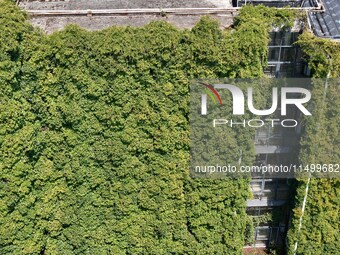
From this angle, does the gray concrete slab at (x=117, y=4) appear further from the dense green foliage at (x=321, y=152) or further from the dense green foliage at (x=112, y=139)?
the dense green foliage at (x=321, y=152)

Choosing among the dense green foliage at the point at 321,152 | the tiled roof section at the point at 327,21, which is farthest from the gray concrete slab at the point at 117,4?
the dense green foliage at the point at 321,152

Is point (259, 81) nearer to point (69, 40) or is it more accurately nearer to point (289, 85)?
point (289, 85)

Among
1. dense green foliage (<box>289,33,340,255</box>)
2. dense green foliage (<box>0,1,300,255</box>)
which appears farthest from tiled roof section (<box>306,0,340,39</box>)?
dense green foliage (<box>0,1,300,255</box>)

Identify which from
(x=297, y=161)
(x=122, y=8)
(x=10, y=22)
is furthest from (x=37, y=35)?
(x=297, y=161)

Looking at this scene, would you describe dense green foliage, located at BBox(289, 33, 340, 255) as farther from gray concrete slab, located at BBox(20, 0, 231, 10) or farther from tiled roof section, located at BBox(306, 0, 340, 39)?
gray concrete slab, located at BBox(20, 0, 231, 10)

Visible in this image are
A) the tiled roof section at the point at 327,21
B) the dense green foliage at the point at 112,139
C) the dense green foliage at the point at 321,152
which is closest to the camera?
the dense green foliage at the point at 112,139

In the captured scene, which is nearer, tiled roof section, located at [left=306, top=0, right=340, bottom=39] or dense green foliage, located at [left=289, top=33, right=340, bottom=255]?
dense green foliage, located at [left=289, top=33, right=340, bottom=255]
